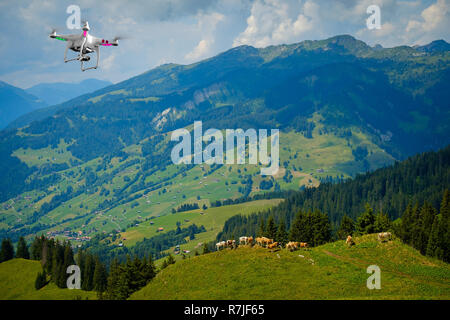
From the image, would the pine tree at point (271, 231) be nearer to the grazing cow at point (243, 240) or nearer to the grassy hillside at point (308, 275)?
the grazing cow at point (243, 240)

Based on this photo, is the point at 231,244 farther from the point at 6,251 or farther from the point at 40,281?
the point at 6,251

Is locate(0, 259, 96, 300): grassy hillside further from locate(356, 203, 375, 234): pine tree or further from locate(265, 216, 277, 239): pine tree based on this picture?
locate(356, 203, 375, 234): pine tree

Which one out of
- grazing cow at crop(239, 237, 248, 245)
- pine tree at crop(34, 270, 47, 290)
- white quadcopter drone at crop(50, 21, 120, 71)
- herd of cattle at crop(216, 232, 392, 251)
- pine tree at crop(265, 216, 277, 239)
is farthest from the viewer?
pine tree at crop(34, 270, 47, 290)

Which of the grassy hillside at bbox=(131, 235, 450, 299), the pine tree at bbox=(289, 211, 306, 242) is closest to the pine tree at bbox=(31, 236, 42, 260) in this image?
the grassy hillside at bbox=(131, 235, 450, 299)

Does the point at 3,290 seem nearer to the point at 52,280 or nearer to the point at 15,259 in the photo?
the point at 52,280

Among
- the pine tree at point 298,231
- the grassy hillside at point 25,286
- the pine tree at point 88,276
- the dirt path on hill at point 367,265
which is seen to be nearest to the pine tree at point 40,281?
the grassy hillside at point 25,286
